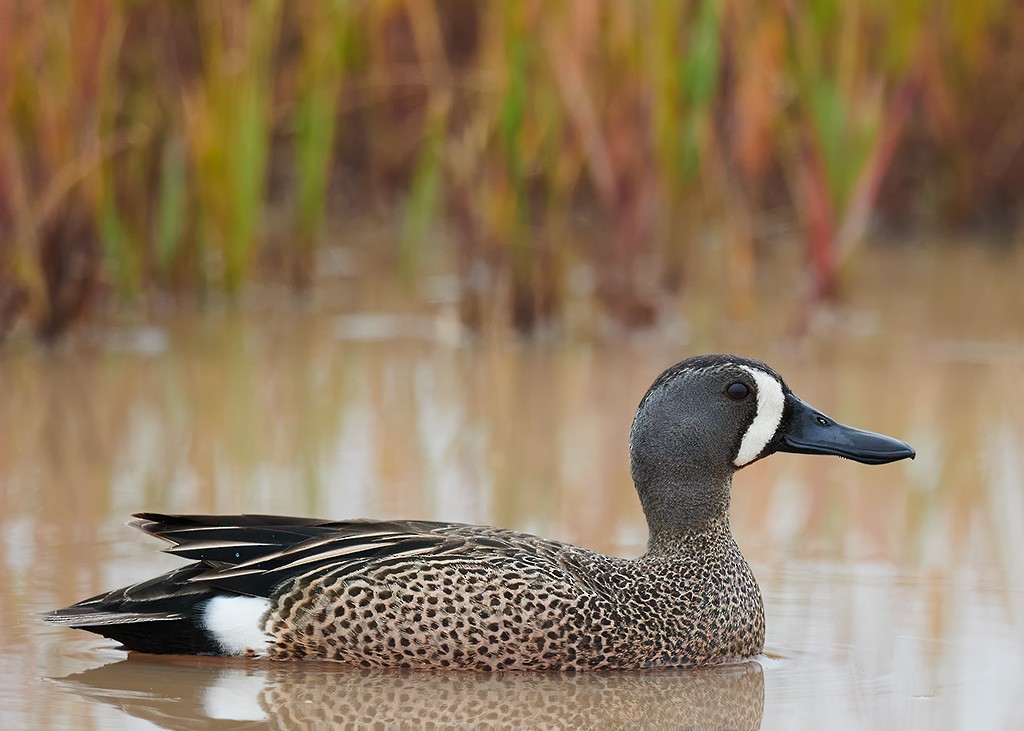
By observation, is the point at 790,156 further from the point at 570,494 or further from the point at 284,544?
the point at 284,544

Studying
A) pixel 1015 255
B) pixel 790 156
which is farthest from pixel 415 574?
pixel 1015 255

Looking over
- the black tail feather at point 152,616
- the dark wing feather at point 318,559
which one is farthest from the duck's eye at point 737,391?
the black tail feather at point 152,616

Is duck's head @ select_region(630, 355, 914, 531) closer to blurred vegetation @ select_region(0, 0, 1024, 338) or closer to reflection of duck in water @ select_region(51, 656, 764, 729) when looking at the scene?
reflection of duck in water @ select_region(51, 656, 764, 729)

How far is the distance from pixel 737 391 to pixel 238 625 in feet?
4.30

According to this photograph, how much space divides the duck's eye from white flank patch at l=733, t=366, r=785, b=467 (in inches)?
1.2

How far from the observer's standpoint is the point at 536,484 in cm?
619

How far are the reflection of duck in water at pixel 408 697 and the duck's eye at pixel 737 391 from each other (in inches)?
26.0

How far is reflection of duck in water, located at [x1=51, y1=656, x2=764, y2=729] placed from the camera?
4.05 meters

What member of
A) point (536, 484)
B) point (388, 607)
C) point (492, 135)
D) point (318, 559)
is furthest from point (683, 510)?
point (492, 135)

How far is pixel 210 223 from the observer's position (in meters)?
8.26

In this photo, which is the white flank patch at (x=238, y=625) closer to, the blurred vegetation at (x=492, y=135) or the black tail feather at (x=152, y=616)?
the black tail feather at (x=152, y=616)

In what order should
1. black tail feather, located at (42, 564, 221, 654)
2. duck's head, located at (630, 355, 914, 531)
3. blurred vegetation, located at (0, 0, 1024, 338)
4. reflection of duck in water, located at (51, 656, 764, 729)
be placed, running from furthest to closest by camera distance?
blurred vegetation, located at (0, 0, 1024, 338), duck's head, located at (630, 355, 914, 531), black tail feather, located at (42, 564, 221, 654), reflection of duck in water, located at (51, 656, 764, 729)

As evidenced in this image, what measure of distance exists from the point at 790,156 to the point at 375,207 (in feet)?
8.63

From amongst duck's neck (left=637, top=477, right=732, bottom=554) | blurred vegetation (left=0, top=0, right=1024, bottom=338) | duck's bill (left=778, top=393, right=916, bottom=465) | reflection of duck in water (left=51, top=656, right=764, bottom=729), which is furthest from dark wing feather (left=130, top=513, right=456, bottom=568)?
blurred vegetation (left=0, top=0, right=1024, bottom=338)
